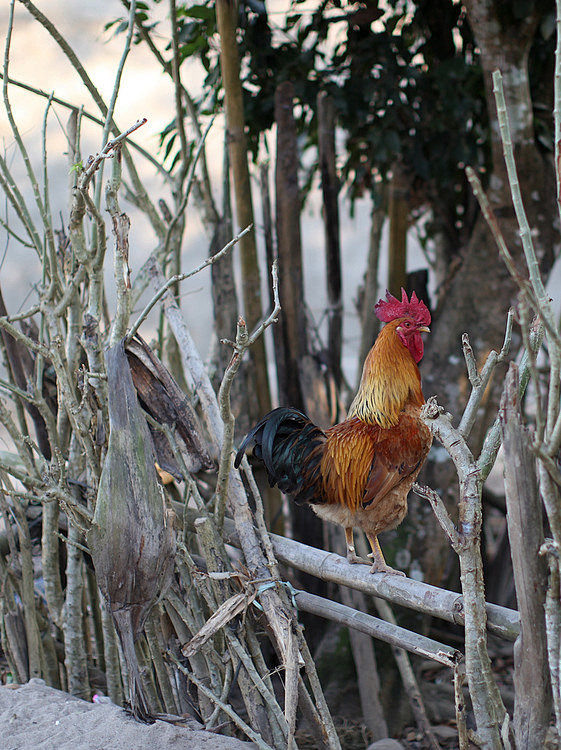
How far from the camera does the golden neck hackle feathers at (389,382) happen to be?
212 centimetres

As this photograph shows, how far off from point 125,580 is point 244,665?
1.59 feet

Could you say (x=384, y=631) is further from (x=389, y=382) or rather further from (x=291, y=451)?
(x=389, y=382)

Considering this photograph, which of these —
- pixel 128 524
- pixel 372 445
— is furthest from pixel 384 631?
pixel 128 524

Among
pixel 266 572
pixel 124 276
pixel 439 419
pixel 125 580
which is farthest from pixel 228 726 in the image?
pixel 124 276

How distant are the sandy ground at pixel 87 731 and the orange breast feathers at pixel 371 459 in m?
0.77

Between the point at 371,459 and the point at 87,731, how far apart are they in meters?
1.11

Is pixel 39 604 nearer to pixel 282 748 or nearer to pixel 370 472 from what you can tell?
pixel 282 748

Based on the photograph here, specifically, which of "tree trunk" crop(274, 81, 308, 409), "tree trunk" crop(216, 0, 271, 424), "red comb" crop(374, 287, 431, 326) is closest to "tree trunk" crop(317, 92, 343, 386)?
"tree trunk" crop(274, 81, 308, 409)

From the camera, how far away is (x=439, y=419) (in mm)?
1405

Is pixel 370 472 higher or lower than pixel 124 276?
lower

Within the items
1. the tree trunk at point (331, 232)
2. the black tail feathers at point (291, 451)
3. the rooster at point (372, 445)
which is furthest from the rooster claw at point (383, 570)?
the tree trunk at point (331, 232)

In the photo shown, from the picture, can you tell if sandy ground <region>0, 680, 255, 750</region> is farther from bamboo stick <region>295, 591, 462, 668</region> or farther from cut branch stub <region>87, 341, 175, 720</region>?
bamboo stick <region>295, 591, 462, 668</region>

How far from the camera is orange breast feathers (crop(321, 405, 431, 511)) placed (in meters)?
2.07

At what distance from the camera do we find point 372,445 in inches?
83.4
